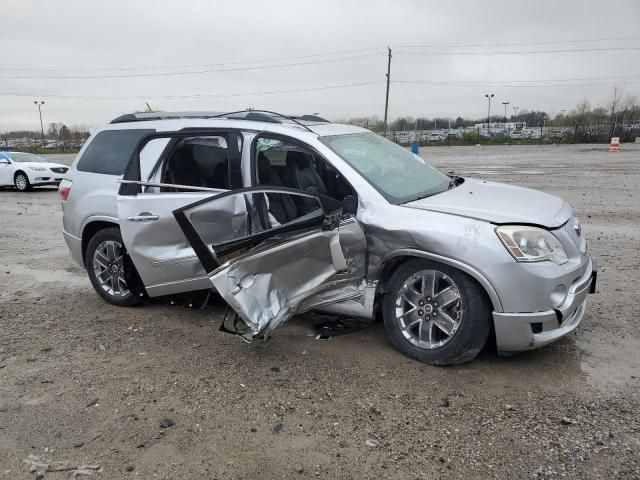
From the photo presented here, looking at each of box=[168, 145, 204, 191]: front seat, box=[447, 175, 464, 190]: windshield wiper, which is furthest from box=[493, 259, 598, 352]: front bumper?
box=[168, 145, 204, 191]: front seat

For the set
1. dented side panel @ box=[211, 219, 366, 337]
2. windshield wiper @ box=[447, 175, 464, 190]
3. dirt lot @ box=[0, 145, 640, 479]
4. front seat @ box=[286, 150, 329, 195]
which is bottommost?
dirt lot @ box=[0, 145, 640, 479]

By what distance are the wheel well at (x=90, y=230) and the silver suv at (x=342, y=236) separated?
0.63ft

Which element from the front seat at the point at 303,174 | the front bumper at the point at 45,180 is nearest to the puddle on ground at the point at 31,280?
the front seat at the point at 303,174

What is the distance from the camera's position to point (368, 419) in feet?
11.0

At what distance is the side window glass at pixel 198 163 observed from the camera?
4.75m

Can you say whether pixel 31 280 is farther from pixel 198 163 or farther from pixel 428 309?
pixel 428 309

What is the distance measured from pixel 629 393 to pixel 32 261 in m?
7.32

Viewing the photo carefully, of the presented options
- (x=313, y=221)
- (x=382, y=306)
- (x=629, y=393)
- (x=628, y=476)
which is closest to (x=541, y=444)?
(x=628, y=476)

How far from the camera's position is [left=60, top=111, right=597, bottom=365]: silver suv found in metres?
3.68

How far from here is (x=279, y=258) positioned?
4031 millimetres

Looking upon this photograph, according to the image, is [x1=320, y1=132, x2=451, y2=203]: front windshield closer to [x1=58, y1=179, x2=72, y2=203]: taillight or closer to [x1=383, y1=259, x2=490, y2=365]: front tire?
[x1=383, y1=259, x2=490, y2=365]: front tire

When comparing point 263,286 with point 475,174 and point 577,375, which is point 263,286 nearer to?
point 577,375

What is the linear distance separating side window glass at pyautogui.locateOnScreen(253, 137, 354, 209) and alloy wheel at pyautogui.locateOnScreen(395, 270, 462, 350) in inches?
39.7

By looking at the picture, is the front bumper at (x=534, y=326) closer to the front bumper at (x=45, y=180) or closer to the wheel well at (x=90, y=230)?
the wheel well at (x=90, y=230)
